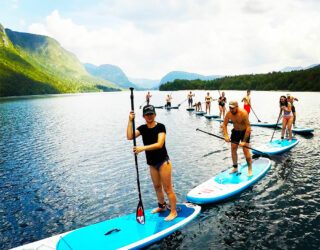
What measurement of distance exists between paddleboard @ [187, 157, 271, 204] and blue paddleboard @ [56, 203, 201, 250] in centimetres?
154

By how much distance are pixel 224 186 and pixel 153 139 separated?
5.57m

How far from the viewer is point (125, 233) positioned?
9297mm

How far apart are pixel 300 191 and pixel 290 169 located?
3471 millimetres

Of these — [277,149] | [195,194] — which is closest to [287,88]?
[277,149]

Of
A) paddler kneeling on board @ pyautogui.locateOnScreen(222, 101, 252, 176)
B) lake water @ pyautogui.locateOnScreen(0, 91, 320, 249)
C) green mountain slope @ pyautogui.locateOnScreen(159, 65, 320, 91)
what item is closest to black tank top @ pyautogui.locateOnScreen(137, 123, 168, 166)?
lake water @ pyautogui.locateOnScreen(0, 91, 320, 249)

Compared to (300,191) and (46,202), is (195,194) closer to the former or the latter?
(300,191)

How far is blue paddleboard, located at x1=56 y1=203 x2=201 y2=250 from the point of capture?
8625 millimetres

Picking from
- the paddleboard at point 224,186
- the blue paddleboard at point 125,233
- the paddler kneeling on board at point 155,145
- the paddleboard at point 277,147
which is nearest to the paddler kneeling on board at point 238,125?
the paddleboard at point 224,186

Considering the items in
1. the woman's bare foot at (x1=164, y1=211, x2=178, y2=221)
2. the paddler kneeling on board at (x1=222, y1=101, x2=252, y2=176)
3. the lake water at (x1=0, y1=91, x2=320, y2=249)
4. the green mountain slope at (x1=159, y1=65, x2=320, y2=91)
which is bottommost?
the lake water at (x1=0, y1=91, x2=320, y2=249)

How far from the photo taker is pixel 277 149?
20016 millimetres

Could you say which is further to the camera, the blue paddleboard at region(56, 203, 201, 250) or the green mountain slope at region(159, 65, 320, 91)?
the green mountain slope at region(159, 65, 320, 91)

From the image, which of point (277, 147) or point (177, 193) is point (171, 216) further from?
point (277, 147)

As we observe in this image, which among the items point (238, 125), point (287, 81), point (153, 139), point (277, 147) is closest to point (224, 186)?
point (238, 125)

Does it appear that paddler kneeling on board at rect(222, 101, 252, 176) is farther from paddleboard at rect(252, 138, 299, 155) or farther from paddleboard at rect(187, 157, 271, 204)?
paddleboard at rect(252, 138, 299, 155)
